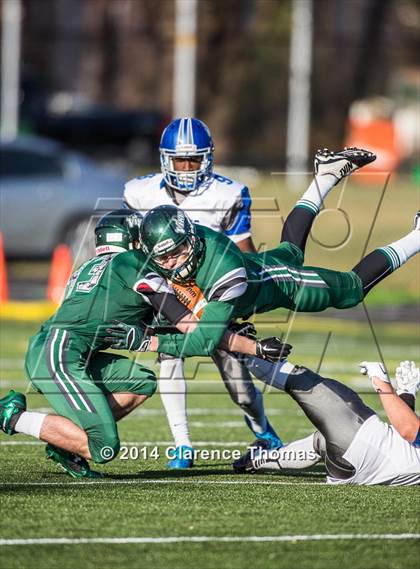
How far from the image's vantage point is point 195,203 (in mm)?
7648

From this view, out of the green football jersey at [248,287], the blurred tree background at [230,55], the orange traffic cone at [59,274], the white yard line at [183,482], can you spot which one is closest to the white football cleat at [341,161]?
the green football jersey at [248,287]

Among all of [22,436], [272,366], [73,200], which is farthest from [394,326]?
[272,366]

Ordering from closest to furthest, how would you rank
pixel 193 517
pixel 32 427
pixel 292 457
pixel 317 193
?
1. pixel 193 517
2. pixel 32 427
3. pixel 292 457
4. pixel 317 193

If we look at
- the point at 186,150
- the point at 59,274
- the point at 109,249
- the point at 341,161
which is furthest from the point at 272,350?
the point at 59,274

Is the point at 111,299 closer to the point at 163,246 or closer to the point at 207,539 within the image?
the point at 163,246

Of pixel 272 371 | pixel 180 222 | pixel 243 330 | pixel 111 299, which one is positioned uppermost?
pixel 180 222

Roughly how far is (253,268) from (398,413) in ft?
3.51

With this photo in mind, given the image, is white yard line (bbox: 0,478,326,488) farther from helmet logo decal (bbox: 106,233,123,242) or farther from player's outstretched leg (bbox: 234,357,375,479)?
helmet logo decal (bbox: 106,233,123,242)

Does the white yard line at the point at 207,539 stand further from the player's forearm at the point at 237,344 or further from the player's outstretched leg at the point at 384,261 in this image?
the player's outstretched leg at the point at 384,261

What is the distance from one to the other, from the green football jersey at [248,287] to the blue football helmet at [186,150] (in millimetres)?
621

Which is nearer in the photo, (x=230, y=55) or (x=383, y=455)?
(x=383, y=455)

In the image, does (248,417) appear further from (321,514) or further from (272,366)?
(321,514)

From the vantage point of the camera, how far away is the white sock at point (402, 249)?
299 inches

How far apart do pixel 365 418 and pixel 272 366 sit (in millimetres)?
576
